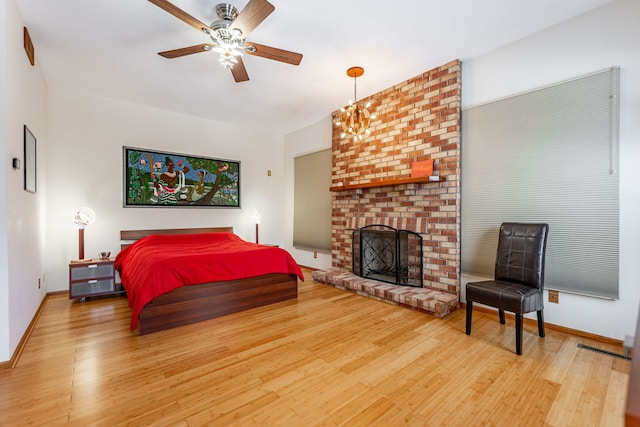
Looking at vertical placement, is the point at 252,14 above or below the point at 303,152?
above

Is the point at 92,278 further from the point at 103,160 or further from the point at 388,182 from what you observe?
the point at 388,182

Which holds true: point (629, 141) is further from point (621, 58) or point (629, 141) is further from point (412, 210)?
point (412, 210)

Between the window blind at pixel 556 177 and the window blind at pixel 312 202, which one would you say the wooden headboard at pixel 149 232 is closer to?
the window blind at pixel 312 202

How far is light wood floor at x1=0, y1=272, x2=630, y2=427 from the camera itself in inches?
65.0

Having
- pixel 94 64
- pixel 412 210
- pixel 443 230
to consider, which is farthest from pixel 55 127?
pixel 443 230

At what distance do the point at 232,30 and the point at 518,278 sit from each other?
331 cm

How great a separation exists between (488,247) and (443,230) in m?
0.51

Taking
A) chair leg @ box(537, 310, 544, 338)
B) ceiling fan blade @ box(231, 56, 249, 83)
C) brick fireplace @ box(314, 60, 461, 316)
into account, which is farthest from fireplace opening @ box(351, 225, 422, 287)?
ceiling fan blade @ box(231, 56, 249, 83)

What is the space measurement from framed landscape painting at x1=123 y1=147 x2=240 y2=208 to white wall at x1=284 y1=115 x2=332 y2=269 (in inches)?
43.6

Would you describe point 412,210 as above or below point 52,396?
above

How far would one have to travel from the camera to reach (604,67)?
8.30 ft

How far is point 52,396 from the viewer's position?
180 cm

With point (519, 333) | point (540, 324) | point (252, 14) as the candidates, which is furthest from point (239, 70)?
point (540, 324)

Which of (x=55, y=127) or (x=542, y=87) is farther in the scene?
(x=55, y=127)
